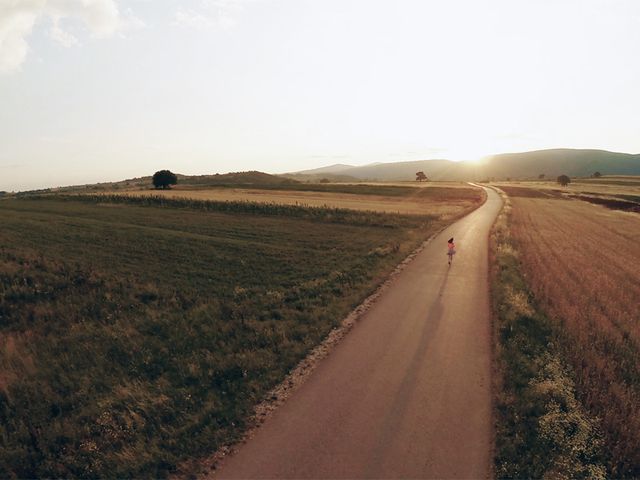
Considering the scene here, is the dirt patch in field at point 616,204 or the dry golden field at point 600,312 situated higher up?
the dirt patch in field at point 616,204

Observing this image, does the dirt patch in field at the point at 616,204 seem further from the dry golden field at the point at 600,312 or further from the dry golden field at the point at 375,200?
the dry golden field at the point at 600,312

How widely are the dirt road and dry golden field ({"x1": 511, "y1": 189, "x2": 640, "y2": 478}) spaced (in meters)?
2.46

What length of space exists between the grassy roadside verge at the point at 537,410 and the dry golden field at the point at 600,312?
37 cm

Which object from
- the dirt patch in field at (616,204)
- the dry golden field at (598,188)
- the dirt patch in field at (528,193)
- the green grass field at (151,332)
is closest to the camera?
the green grass field at (151,332)

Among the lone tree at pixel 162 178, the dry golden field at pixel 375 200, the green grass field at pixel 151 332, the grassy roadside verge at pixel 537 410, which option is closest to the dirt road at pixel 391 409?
the grassy roadside verge at pixel 537 410

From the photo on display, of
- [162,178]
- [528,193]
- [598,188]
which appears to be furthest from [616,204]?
[162,178]

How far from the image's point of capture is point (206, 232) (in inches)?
1330

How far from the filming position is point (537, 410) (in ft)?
27.7

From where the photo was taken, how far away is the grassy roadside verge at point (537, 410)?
22.9 ft

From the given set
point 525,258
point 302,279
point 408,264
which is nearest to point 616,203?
point 525,258

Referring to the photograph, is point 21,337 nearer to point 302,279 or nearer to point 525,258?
point 302,279

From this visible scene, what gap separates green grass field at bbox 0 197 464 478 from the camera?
8.20 m

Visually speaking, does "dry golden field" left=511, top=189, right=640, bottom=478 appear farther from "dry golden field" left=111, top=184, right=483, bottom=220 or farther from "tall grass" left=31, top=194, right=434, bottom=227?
"dry golden field" left=111, top=184, right=483, bottom=220

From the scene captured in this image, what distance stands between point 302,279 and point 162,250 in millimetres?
12589
